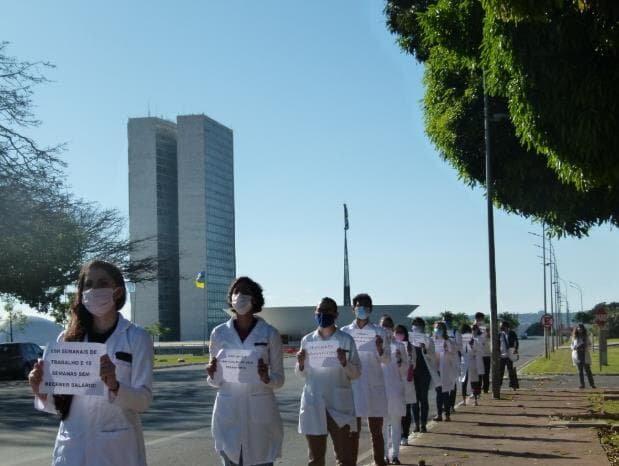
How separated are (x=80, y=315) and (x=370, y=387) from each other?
19.0 feet

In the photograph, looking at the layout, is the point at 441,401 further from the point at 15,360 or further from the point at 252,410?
the point at 15,360

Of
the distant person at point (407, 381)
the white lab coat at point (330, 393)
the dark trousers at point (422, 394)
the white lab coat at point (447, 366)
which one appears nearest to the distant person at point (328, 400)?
the white lab coat at point (330, 393)

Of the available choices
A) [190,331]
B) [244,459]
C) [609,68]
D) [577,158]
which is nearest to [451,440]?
[577,158]

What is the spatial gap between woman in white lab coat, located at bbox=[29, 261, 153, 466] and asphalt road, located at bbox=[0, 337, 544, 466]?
712cm

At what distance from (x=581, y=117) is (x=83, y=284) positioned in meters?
6.28

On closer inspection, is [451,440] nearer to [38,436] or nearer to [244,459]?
[38,436]

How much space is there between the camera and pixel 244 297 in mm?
6781

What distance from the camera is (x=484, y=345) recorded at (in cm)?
2316

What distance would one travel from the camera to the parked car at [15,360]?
123 feet

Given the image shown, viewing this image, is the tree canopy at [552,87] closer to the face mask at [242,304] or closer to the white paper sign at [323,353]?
the white paper sign at [323,353]

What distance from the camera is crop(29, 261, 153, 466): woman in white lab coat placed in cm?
461

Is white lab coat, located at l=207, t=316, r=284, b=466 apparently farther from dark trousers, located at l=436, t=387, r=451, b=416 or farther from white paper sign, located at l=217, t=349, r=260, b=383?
dark trousers, located at l=436, t=387, r=451, b=416

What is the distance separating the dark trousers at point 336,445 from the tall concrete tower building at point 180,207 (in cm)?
15750

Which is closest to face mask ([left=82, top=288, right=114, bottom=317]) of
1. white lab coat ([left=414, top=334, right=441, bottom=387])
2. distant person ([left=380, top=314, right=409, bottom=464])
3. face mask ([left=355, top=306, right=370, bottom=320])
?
face mask ([left=355, top=306, right=370, bottom=320])
